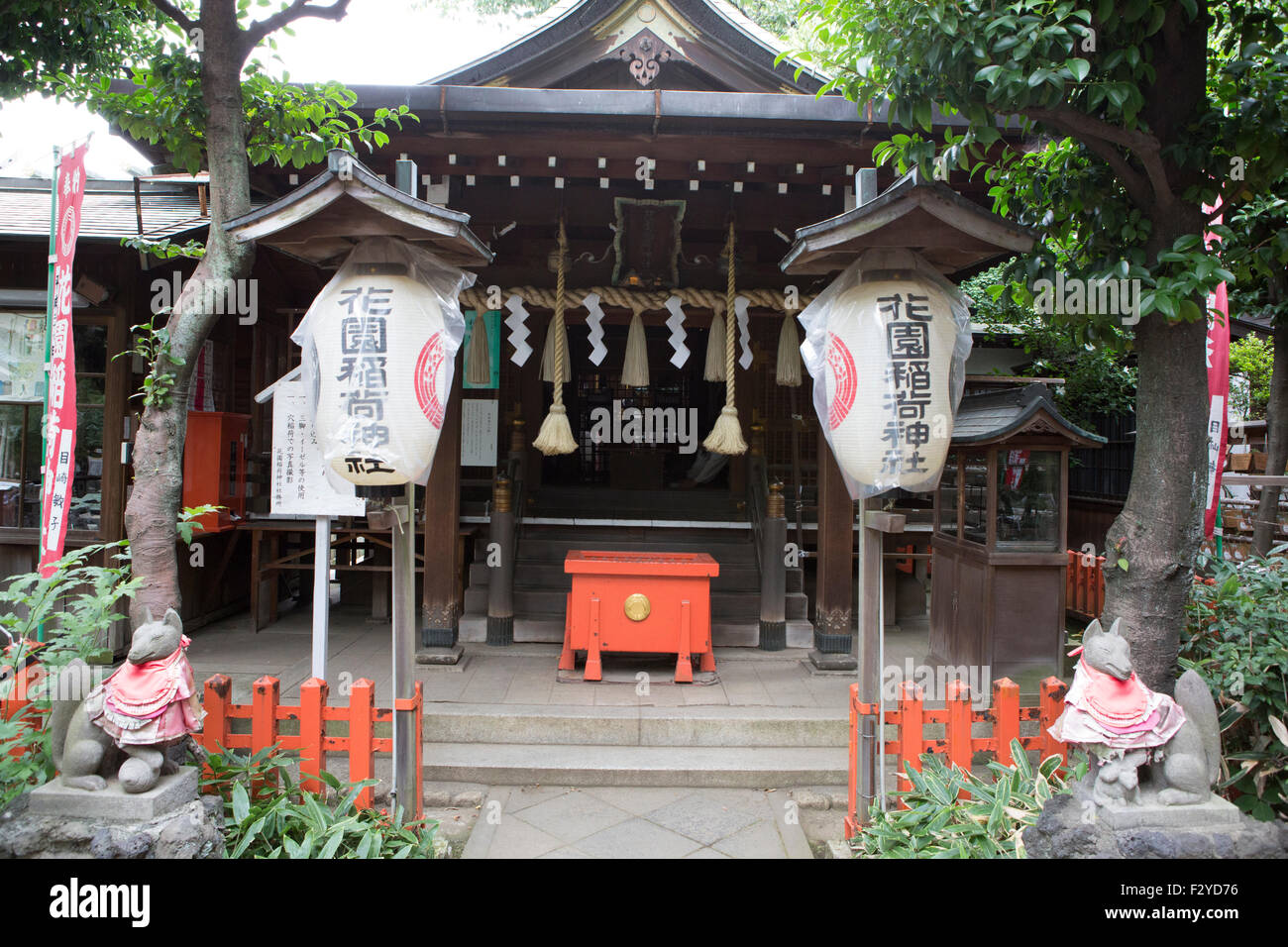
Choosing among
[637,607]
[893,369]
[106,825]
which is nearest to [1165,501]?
[893,369]

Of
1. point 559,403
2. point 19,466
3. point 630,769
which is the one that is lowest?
point 630,769

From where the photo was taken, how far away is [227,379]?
8.57 m

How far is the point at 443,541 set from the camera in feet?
23.1

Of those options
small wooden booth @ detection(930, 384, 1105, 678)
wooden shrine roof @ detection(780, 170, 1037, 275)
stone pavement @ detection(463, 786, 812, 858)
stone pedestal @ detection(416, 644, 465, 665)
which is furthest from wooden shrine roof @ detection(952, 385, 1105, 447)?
stone pedestal @ detection(416, 644, 465, 665)

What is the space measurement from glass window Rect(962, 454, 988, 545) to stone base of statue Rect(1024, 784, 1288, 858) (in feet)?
10.1

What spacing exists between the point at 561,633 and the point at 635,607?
1.28 metres

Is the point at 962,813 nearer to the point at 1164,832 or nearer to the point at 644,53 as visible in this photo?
the point at 1164,832

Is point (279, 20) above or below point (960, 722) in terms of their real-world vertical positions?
above

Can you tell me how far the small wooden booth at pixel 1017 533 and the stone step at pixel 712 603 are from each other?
76.4 inches

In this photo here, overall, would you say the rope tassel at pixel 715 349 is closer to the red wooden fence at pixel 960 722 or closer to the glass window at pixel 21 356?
the red wooden fence at pixel 960 722

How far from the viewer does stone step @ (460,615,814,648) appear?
7.50m

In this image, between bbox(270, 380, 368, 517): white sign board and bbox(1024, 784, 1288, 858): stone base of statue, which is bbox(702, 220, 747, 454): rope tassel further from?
bbox(1024, 784, 1288, 858): stone base of statue

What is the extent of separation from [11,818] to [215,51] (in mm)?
4058

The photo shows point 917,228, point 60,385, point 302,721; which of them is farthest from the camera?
point 60,385
